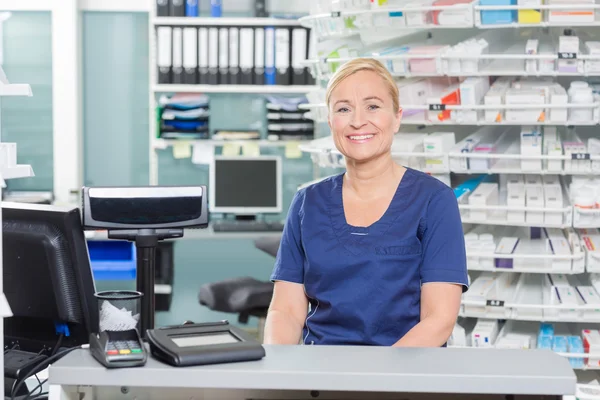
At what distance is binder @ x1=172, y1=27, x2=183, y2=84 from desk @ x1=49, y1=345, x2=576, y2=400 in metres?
3.72

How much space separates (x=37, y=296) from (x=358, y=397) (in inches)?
31.9

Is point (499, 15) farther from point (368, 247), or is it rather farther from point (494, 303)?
point (368, 247)

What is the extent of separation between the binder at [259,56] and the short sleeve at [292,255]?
298 centimetres

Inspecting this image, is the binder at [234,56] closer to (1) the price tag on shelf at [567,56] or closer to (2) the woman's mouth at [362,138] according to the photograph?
(1) the price tag on shelf at [567,56]

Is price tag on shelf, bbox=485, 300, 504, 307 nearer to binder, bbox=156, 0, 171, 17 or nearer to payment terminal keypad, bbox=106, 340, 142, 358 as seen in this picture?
payment terminal keypad, bbox=106, 340, 142, 358

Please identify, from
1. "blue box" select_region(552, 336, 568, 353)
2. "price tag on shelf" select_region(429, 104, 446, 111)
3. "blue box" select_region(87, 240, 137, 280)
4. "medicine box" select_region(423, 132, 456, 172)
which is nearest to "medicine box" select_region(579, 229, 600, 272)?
"blue box" select_region(552, 336, 568, 353)

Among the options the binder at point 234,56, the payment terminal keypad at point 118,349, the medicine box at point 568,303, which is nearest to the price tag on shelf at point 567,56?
the medicine box at point 568,303

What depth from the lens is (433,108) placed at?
2477mm

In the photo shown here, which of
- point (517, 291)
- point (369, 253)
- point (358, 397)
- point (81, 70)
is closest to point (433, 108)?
point (517, 291)

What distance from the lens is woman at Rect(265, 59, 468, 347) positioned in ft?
5.42

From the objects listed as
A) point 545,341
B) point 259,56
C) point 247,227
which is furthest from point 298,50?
point 545,341

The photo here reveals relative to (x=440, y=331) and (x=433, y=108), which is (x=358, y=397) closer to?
(x=440, y=331)

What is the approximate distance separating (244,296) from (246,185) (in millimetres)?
1351

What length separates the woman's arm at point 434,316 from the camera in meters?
1.63
